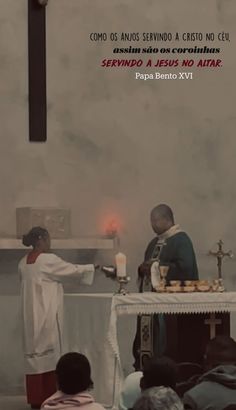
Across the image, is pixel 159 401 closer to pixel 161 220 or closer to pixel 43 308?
pixel 43 308

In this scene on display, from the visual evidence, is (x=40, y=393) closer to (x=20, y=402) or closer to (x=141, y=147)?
(x=20, y=402)

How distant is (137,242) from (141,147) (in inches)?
41.4

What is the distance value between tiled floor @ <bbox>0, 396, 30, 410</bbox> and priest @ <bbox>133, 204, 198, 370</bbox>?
1178mm

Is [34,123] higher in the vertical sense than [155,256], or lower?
higher

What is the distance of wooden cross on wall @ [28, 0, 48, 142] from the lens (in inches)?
421

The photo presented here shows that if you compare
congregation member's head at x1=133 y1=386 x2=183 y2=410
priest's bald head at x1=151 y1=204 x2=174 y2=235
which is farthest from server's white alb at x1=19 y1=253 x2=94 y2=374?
congregation member's head at x1=133 y1=386 x2=183 y2=410

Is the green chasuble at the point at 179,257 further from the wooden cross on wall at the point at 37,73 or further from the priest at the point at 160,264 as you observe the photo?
the wooden cross on wall at the point at 37,73

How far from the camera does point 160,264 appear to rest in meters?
9.11

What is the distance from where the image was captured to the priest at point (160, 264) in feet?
28.2

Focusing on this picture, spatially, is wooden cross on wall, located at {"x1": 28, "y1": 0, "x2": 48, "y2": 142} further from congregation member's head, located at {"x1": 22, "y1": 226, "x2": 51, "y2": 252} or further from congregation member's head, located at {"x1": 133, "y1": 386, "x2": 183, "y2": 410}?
congregation member's head, located at {"x1": 133, "y1": 386, "x2": 183, "y2": 410}

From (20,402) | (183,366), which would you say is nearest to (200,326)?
(183,366)

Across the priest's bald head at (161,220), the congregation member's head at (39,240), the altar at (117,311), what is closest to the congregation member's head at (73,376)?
Answer: the altar at (117,311)

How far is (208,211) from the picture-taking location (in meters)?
11.1

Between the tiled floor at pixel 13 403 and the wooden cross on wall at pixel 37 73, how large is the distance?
276 centimetres
